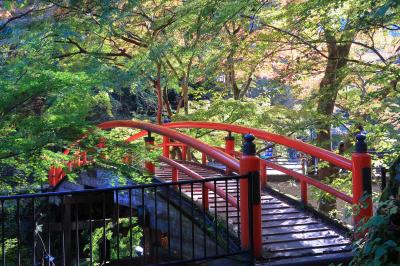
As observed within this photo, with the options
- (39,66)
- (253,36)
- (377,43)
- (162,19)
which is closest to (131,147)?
(39,66)

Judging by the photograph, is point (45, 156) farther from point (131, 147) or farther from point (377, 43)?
point (377, 43)

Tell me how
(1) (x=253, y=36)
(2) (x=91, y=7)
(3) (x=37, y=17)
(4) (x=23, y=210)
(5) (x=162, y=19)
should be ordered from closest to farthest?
(2) (x=91, y=7) < (3) (x=37, y=17) < (1) (x=253, y=36) < (5) (x=162, y=19) < (4) (x=23, y=210)

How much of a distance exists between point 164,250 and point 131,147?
121 inches

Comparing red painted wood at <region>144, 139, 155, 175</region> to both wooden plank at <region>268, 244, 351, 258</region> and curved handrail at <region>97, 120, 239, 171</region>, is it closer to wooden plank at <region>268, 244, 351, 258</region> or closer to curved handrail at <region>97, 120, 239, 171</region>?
curved handrail at <region>97, 120, 239, 171</region>

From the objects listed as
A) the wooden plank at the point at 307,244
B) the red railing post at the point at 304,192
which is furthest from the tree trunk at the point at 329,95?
the wooden plank at the point at 307,244

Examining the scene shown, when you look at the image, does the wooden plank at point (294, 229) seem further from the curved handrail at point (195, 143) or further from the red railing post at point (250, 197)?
the curved handrail at point (195, 143)

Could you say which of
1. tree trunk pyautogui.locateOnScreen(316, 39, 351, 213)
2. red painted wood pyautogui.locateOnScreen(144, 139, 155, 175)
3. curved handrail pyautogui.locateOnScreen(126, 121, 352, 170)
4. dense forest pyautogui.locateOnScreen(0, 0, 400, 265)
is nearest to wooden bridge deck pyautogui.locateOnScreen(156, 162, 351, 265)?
red painted wood pyautogui.locateOnScreen(144, 139, 155, 175)

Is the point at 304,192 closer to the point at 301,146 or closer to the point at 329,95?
the point at 301,146

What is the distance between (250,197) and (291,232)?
106 centimetres

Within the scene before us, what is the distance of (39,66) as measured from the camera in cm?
531

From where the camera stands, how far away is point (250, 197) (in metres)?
Answer: 3.77

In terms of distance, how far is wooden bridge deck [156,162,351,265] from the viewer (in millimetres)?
3939

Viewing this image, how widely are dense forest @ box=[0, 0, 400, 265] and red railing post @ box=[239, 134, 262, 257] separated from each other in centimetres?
130

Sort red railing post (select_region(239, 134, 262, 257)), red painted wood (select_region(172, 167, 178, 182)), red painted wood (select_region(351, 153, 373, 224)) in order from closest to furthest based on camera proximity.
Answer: red railing post (select_region(239, 134, 262, 257)) < red painted wood (select_region(351, 153, 373, 224)) < red painted wood (select_region(172, 167, 178, 182))
